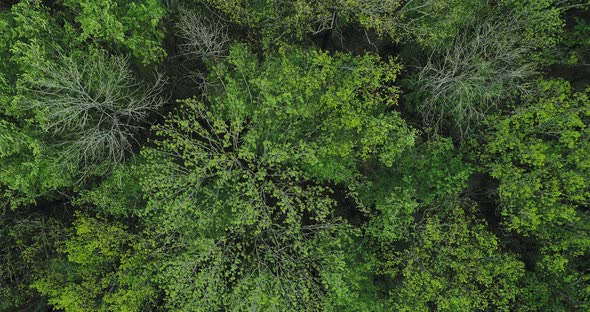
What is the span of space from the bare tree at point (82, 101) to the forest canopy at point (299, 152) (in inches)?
4.6

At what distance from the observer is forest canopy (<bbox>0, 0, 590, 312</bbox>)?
11742 millimetres

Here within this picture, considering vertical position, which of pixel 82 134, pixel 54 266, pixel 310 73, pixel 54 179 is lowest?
pixel 54 266

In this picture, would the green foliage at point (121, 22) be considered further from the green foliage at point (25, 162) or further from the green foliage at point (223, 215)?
the green foliage at point (25, 162)

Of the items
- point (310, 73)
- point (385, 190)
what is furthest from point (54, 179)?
point (385, 190)

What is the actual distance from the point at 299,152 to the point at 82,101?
25.7ft

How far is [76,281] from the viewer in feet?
48.6

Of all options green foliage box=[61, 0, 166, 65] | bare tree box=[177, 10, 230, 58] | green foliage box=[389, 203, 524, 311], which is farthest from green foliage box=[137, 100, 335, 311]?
green foliage box=[389, 203, 524, 311]

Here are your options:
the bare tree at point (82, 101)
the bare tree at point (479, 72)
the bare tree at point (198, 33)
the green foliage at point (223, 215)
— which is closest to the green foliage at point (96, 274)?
the green foliage at point (223, 215)

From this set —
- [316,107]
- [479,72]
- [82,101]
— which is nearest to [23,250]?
[82,101]

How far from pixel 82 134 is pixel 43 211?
20.1 ft

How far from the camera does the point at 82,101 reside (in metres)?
11.9

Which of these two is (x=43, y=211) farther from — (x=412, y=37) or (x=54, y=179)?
(x=412, y=37)

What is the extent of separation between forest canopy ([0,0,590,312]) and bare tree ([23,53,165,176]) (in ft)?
0.38

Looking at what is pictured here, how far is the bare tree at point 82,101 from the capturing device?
11.0m
